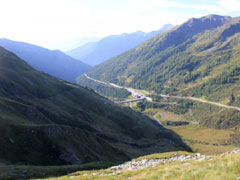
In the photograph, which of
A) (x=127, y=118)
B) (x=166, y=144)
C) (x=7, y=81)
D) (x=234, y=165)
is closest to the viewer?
(x=234, y=165)

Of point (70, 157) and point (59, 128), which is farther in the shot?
point (59, 128)

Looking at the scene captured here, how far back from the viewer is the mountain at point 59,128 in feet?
179

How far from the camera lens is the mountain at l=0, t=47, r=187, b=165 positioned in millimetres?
54438

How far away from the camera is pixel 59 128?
64.4m

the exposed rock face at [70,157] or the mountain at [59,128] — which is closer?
the mountain at [59,128]

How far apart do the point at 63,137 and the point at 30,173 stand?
2600cm

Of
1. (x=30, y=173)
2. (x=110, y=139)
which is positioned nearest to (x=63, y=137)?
(x=30, y=173)

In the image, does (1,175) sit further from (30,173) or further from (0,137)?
(0,137)

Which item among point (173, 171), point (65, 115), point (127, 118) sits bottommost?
point (127, 118)

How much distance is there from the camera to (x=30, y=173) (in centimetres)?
3666

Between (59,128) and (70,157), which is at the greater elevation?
(59,128)

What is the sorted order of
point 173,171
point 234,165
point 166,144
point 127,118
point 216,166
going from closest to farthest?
point 234,165, point 216,166, point 173,171, point 166,144, point 127,118

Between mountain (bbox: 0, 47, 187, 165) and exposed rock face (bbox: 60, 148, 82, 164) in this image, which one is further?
exposed rock face (bbox: 60, 148, 82, 164)

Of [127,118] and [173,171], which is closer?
[173,171]
